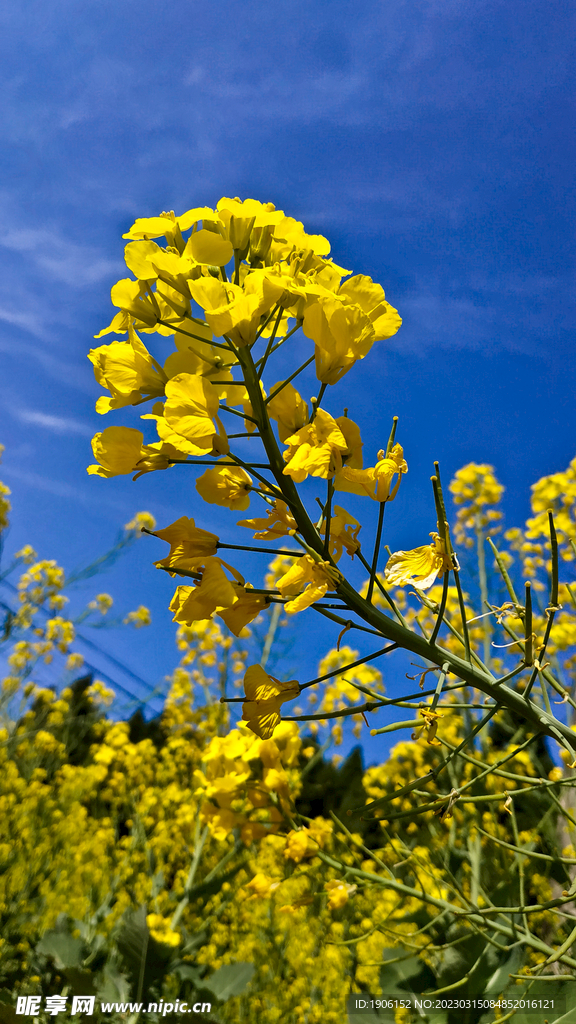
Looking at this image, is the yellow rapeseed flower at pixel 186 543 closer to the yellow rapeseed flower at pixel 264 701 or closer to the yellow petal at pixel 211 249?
the yellow rapeseed flower at pixel 264 701

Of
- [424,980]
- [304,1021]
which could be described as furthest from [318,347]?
[304,1021]

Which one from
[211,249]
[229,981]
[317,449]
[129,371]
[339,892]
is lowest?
[229,981]

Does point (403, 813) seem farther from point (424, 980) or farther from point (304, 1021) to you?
point (304, 1021)

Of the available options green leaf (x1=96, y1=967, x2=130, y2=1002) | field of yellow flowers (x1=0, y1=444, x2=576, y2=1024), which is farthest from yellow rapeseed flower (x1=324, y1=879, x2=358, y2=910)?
green leaf (x1=96, y1=967, x2=130, y2=1002)

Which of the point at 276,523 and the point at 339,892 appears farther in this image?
the point at 339,892

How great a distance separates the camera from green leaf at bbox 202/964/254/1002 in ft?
8.16

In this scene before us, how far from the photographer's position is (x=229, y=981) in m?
2.55

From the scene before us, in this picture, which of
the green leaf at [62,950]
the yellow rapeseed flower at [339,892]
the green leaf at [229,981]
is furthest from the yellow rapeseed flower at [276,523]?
the green leaf at [62,950]

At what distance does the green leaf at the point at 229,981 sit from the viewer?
8.16 ft

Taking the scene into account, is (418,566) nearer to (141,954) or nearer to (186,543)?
(186,543)

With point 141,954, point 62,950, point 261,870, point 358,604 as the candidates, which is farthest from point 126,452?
point 261,870

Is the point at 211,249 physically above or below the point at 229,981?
above

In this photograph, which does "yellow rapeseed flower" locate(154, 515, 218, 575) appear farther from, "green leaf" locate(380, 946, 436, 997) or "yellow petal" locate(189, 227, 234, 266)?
"green leaf" locate(380, 946, 436, 997)

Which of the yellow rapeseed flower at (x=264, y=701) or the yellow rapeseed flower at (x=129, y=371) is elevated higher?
the yellow rapeseed flower at (x=129, y=371)
